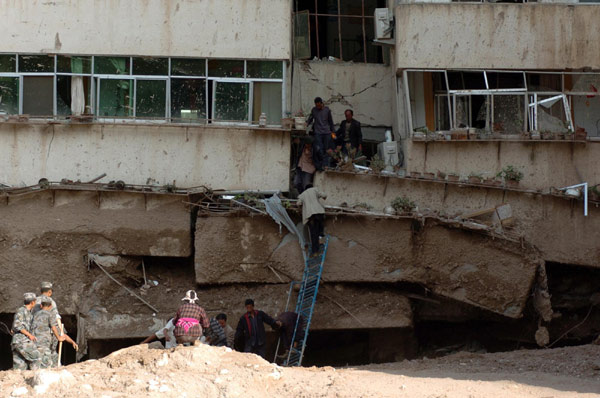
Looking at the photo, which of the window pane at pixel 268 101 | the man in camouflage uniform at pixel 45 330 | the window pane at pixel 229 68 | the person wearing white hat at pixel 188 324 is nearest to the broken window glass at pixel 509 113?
the window pane at pixel 268 101

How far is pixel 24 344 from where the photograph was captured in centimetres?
1451

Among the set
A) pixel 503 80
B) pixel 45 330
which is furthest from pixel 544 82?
pixel 45 330

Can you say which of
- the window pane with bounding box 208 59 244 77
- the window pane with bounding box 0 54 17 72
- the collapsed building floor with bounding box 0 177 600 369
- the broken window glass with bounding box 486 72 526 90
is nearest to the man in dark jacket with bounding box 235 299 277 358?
the collapsed building floor with bounding box 0 177 600 369

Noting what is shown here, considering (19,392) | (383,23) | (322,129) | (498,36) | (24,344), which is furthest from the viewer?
(383,23)

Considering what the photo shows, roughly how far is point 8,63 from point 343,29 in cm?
790

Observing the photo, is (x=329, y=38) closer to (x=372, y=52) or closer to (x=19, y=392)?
(x=372, y=52)

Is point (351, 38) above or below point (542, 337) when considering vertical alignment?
above

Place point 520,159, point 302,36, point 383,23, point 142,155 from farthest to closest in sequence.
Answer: point 302,36 → point 383,23 → point 142,155 → point 520,159

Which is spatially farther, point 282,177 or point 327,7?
point 327,7

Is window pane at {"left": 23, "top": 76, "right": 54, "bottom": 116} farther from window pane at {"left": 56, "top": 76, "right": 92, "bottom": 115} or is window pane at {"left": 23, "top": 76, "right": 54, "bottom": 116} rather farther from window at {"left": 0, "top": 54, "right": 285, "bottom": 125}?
window pane at {"left": 56, "top": 76, "right": 92, "bottom": 115}

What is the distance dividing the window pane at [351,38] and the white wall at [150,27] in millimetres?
3468

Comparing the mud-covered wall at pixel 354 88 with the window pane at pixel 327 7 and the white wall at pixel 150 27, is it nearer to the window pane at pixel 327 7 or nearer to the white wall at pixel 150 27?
the window pane at pixel 327 7

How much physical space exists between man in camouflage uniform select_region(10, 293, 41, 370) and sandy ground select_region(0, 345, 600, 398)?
116cm

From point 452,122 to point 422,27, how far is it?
6.74ft
